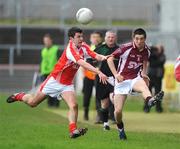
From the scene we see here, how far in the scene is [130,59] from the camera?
15352mm

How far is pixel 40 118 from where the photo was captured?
2123cm

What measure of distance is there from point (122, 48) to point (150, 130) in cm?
370

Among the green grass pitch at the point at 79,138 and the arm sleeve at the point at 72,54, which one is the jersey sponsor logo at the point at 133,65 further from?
the green grass pitch at the point at 79,138

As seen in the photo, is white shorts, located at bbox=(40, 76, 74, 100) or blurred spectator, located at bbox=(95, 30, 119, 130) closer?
white shorts, located at bbox=(40, 76, 74, 100)

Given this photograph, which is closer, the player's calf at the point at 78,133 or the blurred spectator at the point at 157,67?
the player's calf at the point at 78,133

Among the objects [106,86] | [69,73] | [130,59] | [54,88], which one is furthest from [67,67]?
[106,86]

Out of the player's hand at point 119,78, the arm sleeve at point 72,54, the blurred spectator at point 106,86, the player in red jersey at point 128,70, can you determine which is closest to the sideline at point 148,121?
the blurred spectator at point 106,86

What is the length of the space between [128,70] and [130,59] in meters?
0.22

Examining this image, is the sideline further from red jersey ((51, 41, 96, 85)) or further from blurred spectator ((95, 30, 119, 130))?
red jersey ((51, 41, 96, 85))

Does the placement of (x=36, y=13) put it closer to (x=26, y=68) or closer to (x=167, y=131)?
(x=26, y=68)

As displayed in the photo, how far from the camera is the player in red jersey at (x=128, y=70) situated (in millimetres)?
15094

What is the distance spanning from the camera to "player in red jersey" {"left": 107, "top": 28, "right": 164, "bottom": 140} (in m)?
15.1

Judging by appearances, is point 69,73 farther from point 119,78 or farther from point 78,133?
point 78,133

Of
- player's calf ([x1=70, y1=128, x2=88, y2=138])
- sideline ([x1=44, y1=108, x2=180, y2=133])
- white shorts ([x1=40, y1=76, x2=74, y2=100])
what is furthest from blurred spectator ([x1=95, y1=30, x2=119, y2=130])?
player's calf ([x1=70, y1=128, x2=88, y2=138])
